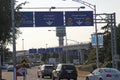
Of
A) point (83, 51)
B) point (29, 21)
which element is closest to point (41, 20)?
point (29, 21)

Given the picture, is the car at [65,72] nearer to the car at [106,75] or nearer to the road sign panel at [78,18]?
the road sign panel at [78,18]

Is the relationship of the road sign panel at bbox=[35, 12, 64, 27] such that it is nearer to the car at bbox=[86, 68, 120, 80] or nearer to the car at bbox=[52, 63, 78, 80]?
the car at bbox=[52, 63, 78, 80]

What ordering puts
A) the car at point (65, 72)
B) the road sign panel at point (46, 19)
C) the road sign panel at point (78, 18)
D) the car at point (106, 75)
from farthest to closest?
the road sign panel at point (78, 18) → the road sign panel at point (46, 19) → the car at point (65, 72) → the car at point (106, 75)

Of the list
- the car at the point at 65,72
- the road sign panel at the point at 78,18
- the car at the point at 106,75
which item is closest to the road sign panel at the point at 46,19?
the road sign panel at the point at 78,18

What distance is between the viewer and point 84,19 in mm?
55281

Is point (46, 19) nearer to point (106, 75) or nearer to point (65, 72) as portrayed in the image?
point (65, 72)

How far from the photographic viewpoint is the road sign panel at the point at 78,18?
2170 inches

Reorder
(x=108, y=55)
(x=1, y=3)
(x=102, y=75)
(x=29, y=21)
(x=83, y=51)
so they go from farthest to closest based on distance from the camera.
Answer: (x=83, y=51) < (x=108, y=55) < (x=29, y=21) < (x=102, y=75) < (x=1, y=3)

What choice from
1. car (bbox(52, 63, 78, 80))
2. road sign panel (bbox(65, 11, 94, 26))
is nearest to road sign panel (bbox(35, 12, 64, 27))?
road sign panel (bbox(65, 11, 94, 26))

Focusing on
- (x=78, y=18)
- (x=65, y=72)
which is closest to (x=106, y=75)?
(x=65, y=72)

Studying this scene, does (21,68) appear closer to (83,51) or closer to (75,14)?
(75,14)

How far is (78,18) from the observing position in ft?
181

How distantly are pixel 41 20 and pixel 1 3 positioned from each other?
24.5 metres

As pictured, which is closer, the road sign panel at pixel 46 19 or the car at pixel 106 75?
the car at pixel 106 75
